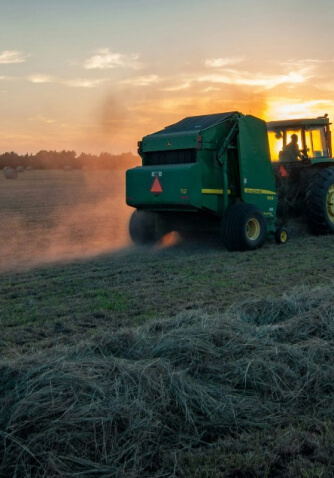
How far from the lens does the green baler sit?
10.2m

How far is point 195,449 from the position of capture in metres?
3.40

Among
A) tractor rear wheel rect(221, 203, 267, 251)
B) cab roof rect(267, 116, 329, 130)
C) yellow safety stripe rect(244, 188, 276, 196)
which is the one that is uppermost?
cab roof rect(267, 116, 329, 130)

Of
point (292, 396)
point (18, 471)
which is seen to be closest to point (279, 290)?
point (292, 396)

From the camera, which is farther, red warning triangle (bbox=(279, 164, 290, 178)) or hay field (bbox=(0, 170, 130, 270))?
red warning triangle (bbox=(279, 164, 290, 178))

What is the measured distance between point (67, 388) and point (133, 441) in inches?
20.3

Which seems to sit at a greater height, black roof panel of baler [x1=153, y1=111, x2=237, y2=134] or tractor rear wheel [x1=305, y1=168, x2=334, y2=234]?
black roof panel of baler [x1=153, y1=111, x2=237, y2=134]

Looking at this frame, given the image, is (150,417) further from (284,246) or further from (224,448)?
(284,246)

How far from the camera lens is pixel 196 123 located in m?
10.9

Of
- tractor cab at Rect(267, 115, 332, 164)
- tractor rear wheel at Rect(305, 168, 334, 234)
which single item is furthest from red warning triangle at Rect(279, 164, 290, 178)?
tractor rear wheel at Rect(305, 168, 334, 234)

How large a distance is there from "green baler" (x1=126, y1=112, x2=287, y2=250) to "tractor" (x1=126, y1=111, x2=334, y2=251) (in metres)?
0.02

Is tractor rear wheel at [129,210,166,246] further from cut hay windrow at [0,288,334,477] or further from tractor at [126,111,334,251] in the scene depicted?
cut hay windrow at [0,288,334,477]

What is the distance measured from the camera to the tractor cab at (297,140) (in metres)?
12.0

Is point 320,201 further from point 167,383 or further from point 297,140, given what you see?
point 167,383

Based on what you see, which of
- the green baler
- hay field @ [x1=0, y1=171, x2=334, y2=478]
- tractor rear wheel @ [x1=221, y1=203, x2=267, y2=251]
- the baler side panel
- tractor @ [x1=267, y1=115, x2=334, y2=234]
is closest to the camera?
hay field @ [x1=0, y1=171, x2=334, y2=478]
